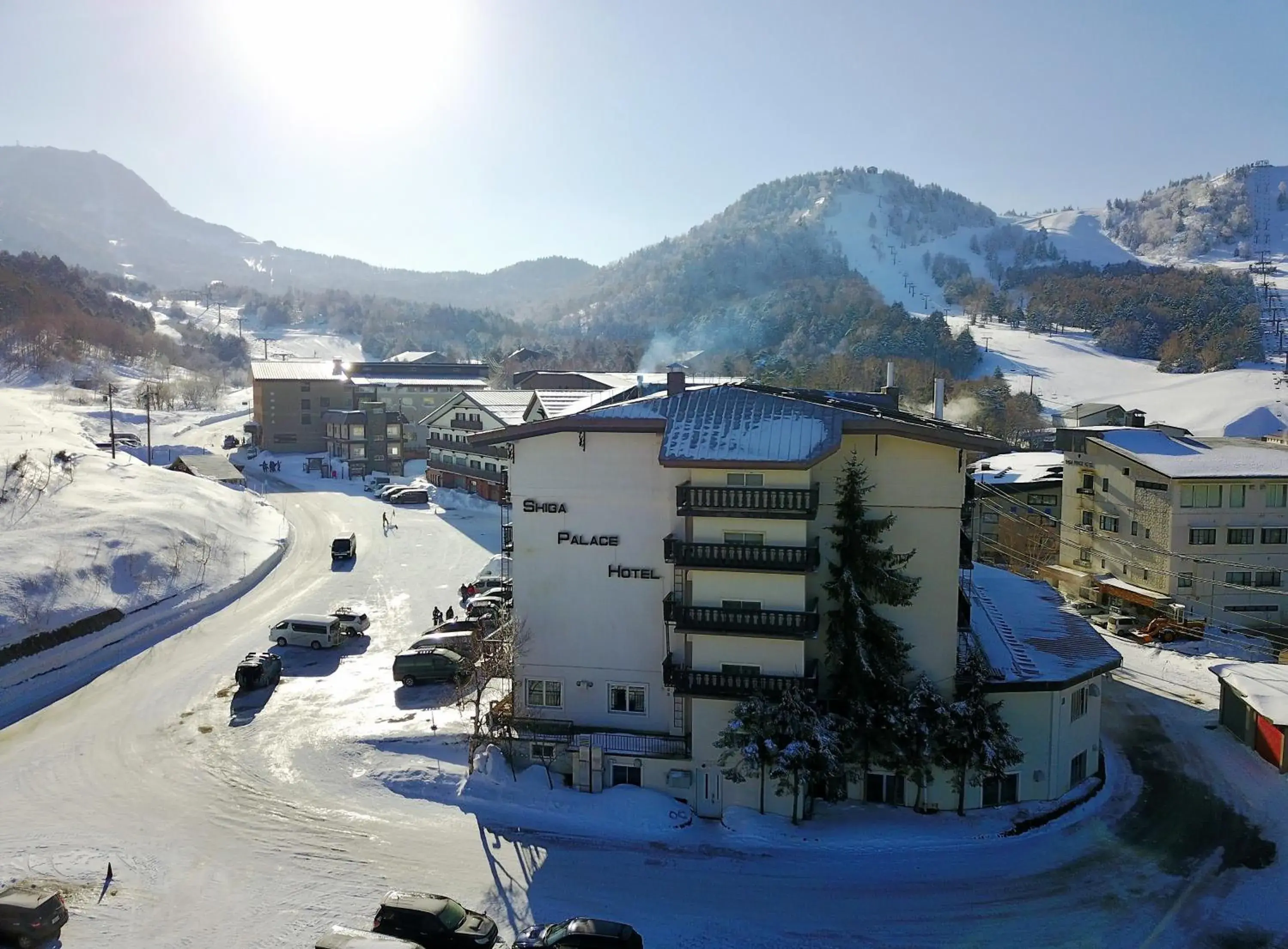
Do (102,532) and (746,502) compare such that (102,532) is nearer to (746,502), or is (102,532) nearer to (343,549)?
(343,549)

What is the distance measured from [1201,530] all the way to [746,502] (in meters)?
32.2

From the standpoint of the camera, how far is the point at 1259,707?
2678 cm

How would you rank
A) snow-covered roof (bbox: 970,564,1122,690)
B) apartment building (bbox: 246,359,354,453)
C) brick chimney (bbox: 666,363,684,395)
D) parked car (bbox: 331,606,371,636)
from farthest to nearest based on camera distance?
apartment building (bbox: 246,359,354,453), parked car (bbox: 331,606,371,636), brick chimney (bbox: 666,363,684,395), snow-covered roof (bbox: 970,564,1122,690)

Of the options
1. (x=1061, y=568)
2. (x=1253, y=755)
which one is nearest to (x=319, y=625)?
(x=1253, y=755)

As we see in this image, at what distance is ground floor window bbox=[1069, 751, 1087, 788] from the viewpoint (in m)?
24.3

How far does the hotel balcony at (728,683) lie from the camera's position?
22344 millimetres

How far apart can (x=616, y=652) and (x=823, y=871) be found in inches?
312

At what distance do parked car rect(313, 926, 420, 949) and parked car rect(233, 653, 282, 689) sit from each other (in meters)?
15.5

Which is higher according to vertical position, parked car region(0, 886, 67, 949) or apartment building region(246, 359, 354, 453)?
apartment building region(246, 359, 354, 453)

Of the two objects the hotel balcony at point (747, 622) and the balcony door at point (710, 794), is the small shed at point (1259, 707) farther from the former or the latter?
the balcony door at point (710, 794)

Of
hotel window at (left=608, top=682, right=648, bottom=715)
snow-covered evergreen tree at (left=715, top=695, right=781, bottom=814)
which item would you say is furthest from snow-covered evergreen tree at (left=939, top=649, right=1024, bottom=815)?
hotel window at (left=608, top=682, right=648, bottom=715)

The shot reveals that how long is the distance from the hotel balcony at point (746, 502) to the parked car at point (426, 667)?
11678mm

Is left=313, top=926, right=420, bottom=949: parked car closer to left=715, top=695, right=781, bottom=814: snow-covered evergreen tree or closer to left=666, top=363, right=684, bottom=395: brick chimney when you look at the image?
left=715, top=695, right=781, bottom=814: snow-covered evergreen tree

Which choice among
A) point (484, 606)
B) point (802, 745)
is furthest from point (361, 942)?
point (484, 606)
